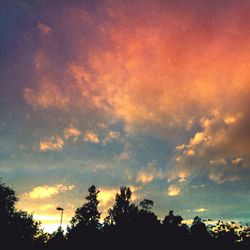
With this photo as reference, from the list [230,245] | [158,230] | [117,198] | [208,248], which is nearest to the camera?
[230,245]

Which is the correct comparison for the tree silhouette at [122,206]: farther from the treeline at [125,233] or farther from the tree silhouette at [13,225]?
the tree silhouette at [13,225]

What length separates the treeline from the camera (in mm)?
20203

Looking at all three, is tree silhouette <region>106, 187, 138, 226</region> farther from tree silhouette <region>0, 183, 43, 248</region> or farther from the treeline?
tree silhouette <region>0, 183, 43, 248</region>

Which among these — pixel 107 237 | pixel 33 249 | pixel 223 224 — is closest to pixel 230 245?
pixel 223 224

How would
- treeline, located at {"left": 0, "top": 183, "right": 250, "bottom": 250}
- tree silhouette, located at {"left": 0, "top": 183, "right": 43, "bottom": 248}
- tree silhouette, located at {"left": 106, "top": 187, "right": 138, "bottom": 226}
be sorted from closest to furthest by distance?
treeline, located at {"left": 0, "top": 183, "right": 250, "bottom": 250} → tree silhouette, located at {"left": 0, "top": 183, "right": 43, "bottom": 248} → tree silhouette, located at {"left": 106, "top": 187, "right": 138, "bottom": 226}

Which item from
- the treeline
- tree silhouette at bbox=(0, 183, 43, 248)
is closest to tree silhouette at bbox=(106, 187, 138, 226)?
the treeline

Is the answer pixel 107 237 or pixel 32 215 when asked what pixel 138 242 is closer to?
pixel 107 237

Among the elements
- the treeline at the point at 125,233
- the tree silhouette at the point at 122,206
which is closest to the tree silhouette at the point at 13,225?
the treeline at the point at 125,233

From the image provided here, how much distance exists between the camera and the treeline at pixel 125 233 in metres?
20.2

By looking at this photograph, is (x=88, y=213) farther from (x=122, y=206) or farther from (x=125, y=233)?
(x=125, y=233)

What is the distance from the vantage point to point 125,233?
100ft

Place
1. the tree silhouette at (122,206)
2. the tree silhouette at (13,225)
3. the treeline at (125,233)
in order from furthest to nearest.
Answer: the tree silhouette at (122,206)
the tree silhouette at (13,225)
the treeline at (125,233)

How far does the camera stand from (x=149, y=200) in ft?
248

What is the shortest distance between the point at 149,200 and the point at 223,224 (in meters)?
57.3
